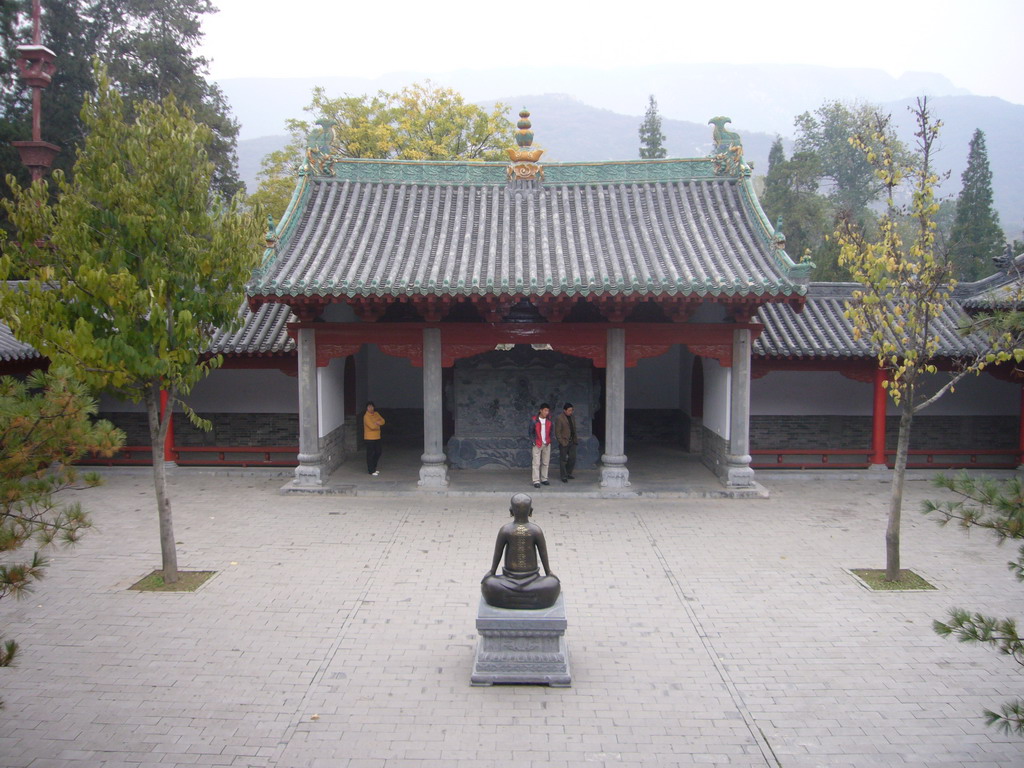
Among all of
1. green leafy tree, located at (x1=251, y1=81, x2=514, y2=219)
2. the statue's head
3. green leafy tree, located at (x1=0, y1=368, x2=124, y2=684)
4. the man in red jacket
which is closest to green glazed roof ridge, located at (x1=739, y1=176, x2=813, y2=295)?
the man in red jacket

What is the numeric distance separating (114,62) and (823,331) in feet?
92.8

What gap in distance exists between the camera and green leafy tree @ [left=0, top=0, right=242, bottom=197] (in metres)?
28.0

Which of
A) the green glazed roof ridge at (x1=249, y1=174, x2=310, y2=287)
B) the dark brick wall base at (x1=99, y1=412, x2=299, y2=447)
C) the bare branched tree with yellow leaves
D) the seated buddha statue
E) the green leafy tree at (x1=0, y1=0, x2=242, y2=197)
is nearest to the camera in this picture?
the seated buddha statue

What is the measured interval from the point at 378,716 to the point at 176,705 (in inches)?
69.8

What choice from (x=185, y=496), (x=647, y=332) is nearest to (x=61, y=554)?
(x=185, y=496)

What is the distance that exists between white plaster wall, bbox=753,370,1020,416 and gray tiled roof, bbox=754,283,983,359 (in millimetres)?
988

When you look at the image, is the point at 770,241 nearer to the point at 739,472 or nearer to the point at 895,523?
the point at 739,472

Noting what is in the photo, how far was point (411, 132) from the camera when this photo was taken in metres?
31.9

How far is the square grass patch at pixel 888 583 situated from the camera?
9430 millimetres

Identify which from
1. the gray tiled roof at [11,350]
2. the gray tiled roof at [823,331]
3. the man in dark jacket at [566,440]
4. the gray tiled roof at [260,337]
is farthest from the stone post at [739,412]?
the gray tiled roof at [11,350]

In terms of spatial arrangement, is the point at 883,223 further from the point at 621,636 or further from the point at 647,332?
the point at 621,636

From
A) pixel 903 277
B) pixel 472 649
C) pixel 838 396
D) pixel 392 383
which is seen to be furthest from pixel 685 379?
pixel 472 649

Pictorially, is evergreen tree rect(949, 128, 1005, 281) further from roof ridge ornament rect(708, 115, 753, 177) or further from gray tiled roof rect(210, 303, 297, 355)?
gray tiled roof rect(210, 303, 297, 355)

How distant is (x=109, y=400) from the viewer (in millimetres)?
16297
